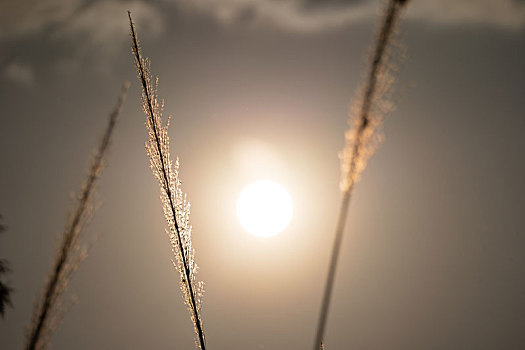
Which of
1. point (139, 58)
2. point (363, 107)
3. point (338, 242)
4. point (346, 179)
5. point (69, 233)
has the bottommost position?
point (338, 242)

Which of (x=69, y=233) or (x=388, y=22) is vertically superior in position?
(x=388, y=22)

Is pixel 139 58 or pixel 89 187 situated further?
pixel 139 58

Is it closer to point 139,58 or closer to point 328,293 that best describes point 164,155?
point 139,58

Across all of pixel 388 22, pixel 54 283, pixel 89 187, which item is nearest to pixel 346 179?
pixel 388 22

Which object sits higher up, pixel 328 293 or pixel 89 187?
pixel 89 187

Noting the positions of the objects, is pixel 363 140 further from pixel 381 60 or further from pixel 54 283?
pixel 54 283

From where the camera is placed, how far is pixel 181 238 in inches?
69.8

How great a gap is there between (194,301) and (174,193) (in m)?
0.54

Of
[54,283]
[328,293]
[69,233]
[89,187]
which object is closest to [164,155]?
[89,187]

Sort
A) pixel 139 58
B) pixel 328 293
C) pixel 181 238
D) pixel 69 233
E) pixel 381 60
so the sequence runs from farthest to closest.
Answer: pixel 181 238 < pixel 139 58 < pixel 69 233 < pixel 381 60 < pixel 328 293

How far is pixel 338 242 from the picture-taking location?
1027 millimetres

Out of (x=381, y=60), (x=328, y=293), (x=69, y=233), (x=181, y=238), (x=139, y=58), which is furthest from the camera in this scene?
(x=181, y=238)

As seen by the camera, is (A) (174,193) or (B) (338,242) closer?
(B) (338,242)

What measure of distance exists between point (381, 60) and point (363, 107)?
17 centimetres
